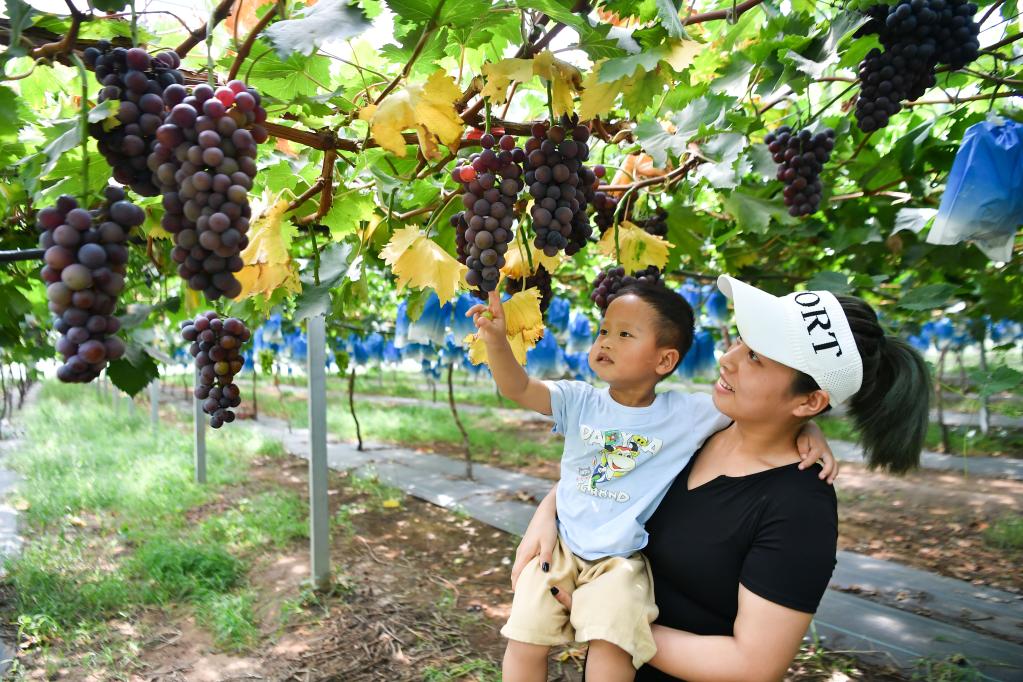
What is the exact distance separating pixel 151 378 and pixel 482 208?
52.2 inches

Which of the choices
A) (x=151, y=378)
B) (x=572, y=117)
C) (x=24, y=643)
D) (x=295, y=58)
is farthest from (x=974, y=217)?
(x=24, y=643)

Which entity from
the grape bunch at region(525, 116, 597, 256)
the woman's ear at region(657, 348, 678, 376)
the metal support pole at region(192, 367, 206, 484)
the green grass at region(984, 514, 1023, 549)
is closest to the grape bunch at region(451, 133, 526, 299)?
the grape bunch at region(525, 116, 597, 256)

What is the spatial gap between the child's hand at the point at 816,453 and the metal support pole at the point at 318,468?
3497mm

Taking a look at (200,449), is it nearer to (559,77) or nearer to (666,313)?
(666,313)

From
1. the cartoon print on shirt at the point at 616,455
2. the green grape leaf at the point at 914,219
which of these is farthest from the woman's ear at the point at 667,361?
the green grape leaf at the point at 914,219

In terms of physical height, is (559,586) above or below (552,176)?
below

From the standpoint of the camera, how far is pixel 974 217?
171 cm

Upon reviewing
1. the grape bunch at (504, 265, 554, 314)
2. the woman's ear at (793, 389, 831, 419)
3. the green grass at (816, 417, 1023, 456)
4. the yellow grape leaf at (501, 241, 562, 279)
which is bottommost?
the green grass at (816, 417, 1023, 456)

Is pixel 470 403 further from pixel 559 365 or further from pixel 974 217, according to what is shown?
→ pixel 974 217

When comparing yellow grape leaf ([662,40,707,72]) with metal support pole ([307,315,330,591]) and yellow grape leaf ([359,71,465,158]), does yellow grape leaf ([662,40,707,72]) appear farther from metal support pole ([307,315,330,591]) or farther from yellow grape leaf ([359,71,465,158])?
metal support pole ([307,315,330,591])

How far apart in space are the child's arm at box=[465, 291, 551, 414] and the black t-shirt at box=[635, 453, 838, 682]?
475 millimetres

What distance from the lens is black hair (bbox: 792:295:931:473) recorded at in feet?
4.94

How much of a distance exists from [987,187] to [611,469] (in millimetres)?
1302

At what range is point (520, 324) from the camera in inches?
59.0
